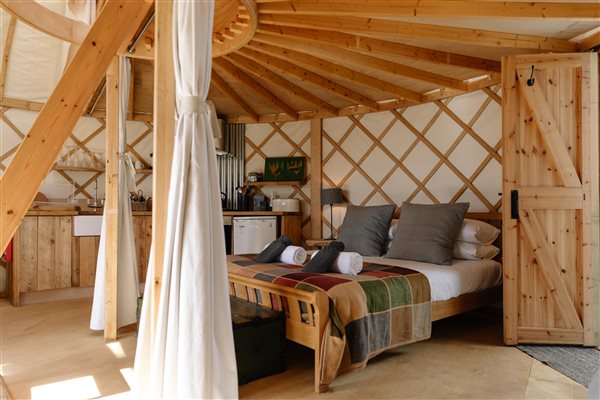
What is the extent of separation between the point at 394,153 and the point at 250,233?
1878mm

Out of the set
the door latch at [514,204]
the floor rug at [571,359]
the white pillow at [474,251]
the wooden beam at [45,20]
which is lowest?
the floor rug at [571,359]

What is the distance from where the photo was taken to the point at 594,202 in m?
2.82

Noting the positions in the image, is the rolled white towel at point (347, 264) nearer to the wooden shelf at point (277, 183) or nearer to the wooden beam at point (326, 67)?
the wooden beam at point (326, 67)

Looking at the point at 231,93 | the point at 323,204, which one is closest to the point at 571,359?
the point at 323,204

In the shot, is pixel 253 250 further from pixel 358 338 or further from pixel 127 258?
pixel 358 338

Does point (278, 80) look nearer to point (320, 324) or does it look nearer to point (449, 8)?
point (449, 8)

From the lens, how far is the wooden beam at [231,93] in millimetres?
4109

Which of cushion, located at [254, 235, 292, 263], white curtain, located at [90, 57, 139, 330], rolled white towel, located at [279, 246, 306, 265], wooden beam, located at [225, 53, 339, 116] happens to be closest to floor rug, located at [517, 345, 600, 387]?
rolled white towel, located at [279, 246, 306, 265]

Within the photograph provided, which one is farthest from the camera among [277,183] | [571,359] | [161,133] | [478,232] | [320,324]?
[277,183]

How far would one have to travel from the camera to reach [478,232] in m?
3.36

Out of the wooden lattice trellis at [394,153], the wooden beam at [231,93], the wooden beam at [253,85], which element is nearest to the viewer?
the wooden beam at [253,85]

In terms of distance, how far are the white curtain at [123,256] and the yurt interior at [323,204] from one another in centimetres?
1

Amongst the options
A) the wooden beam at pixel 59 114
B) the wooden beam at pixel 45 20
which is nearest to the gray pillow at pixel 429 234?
the wooden beam at pixel 59 114

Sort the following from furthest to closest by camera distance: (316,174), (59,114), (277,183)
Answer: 1. (277,183)
2. (316,174)
3. (59,114)
